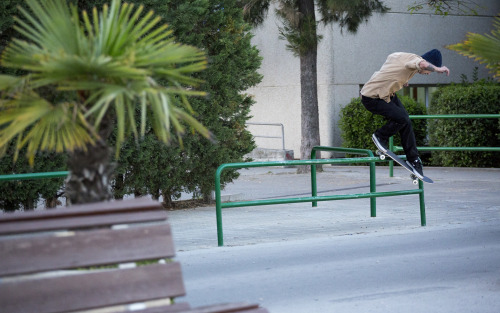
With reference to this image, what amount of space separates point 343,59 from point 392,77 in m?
12.0

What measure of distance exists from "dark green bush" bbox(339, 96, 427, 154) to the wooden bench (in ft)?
54.3

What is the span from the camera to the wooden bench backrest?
8.37 feet

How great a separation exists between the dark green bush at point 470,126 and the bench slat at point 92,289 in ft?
50.5

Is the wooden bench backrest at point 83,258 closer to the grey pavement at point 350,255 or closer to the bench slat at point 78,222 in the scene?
the bench slat at point 78,222

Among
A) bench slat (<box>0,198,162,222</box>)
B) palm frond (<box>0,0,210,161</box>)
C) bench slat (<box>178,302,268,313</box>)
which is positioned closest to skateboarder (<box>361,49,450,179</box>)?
palm frond (<box>0,0,210,161</box>)

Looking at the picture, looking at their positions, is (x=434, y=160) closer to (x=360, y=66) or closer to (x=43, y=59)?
(x=360, y=66)

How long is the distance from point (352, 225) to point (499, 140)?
30.8ft

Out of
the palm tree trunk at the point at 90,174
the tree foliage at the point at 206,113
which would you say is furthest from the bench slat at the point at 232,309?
the tree foliage at the point at 206,113

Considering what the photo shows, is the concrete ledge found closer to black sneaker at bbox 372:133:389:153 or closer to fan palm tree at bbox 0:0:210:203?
black sneaker at bbox 372:133:389:153

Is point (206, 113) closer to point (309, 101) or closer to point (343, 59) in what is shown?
point (309, 101)

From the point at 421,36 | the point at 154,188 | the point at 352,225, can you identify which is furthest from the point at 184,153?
the point at 421,36

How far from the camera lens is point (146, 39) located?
10.6ft

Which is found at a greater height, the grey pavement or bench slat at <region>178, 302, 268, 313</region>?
bench slat at <region>178, 302, 268, 313</region>

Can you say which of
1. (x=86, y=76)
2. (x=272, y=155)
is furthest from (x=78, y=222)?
(x=272, y=155)
